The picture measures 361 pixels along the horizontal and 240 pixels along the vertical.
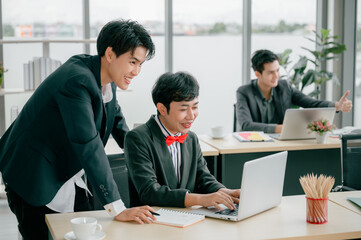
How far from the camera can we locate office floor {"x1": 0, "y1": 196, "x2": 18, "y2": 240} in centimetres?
383

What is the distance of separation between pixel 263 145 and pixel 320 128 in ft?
1.44

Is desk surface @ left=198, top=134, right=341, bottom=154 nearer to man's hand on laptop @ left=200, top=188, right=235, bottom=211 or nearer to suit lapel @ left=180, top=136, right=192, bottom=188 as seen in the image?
suit lapel @ left=180, top=136, right=192, bottom=188

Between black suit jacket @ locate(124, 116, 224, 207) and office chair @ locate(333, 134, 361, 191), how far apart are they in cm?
84

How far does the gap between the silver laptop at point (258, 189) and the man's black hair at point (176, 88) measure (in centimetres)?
A: 53

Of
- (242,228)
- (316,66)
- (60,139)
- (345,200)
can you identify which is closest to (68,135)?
(60,139)

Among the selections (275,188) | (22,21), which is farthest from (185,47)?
(275,188)

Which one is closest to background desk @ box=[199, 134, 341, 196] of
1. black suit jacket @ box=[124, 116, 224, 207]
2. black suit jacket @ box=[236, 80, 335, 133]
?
black suit jacket @ box=[236, 80, 335, 133]

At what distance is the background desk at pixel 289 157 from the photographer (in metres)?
3.61

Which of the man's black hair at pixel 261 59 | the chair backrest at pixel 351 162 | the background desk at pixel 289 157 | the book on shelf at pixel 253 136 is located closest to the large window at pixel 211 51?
the man's black hair at pixel 261 59

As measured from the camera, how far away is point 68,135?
197 cm

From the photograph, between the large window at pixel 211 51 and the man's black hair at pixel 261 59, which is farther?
the large window at pixel 211 51

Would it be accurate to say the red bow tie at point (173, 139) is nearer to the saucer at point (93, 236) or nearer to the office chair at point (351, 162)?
the saucer at point (93, 236)

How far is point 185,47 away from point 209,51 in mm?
291

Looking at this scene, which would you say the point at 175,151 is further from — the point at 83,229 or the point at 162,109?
the point at 83,229
